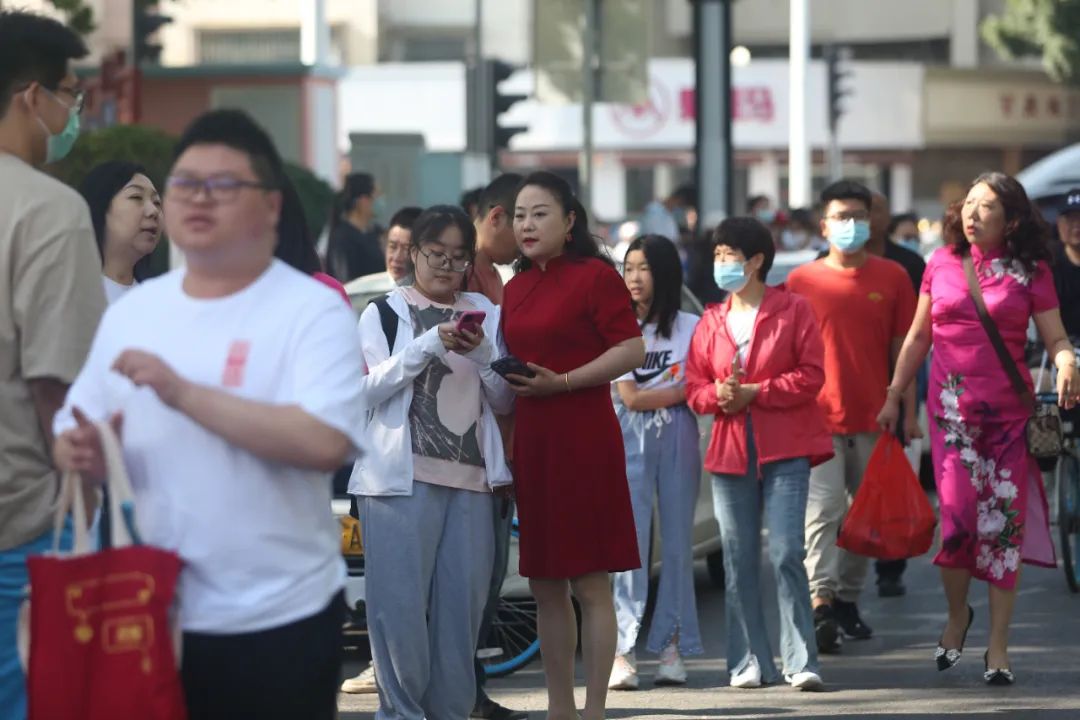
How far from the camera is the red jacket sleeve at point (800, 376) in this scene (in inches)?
332

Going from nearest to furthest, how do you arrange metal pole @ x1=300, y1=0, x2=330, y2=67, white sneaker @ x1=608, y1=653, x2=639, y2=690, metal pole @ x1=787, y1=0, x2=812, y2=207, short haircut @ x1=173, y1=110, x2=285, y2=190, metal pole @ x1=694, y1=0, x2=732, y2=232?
short haircut @ x1=173, y1=110, x2=285, y2=190 < white sneaker @ x1=608, y1=653, x2=639, y2=690 < metal pole @ x1=694, y1=0, x2=732, y2=232 < metal pole @ x1=300, y1=0, x2=330, y2=67 < metal pole @ x1=787, y1=0, x2=812, y2=207

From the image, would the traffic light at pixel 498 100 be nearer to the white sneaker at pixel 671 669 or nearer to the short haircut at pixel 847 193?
the short haircut at pixel 847 193

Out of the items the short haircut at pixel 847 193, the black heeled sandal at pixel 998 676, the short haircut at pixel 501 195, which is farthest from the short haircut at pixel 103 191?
the short haircut at pixel 847 193

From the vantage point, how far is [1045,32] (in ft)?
125

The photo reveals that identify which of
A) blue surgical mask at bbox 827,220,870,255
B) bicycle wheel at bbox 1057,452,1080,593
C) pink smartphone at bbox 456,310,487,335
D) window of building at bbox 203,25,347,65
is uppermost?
window of building at bbox 203,25,347,65

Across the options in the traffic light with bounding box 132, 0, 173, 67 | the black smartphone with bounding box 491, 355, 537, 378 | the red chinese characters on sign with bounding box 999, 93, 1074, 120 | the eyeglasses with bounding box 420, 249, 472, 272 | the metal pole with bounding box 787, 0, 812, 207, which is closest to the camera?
the black smartphone with bounding box 491, 355, 537, 378

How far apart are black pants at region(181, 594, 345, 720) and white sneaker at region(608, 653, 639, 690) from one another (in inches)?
175

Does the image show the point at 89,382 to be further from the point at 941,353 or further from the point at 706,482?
the point at 706,482

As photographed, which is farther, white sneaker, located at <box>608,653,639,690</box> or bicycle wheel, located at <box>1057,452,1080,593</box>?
bicycle wheel, located at <box>1057,452,1080,593</box>

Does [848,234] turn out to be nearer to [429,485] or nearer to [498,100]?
[429,485]

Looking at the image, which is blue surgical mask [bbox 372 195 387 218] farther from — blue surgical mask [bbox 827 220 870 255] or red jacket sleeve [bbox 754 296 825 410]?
red jacket sleeve [bbox 754 296 825 410]

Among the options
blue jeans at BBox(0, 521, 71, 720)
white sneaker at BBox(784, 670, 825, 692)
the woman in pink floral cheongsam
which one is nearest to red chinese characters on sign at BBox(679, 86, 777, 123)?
the woman in pink floral cheongsam

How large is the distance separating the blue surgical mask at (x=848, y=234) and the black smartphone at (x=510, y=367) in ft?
10.3

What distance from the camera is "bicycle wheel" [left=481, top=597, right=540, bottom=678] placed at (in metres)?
8.86
